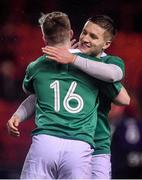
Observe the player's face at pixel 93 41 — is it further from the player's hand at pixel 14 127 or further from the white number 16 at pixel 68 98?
the player's hand at pixel 14 127

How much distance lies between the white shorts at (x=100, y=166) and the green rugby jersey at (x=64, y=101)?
68 millimetres

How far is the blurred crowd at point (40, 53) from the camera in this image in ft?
6.64

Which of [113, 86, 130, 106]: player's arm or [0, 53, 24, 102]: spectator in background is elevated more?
[113, 86, 130, 106]: player's arm

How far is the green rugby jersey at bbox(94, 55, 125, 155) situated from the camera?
140cm

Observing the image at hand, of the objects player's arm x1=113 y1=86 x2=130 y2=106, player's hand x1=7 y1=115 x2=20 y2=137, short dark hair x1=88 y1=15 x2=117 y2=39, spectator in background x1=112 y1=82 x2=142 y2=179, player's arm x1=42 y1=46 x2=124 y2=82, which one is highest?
short dark hair x1=88 y1=15 x2=117 y2=39

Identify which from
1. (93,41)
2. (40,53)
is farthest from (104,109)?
(40,53)

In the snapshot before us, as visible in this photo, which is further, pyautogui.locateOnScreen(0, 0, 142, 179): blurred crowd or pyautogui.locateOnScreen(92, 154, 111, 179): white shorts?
pyautogui.locateOnScreen(0, 0, 142, 179): blurred crowd

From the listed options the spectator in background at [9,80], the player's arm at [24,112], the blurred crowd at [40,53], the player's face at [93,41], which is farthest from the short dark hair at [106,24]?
the spectator in background at [9,80]

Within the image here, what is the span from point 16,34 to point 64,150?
2.89 ft

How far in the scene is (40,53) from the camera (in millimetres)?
1997

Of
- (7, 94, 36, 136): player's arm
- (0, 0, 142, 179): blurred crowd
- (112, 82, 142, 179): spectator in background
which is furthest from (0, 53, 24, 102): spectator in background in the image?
(7, 94, 36, 136): player's arm

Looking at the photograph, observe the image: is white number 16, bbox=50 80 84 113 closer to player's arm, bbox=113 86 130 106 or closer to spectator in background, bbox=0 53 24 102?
player's arm, bbox=113 86 130 106

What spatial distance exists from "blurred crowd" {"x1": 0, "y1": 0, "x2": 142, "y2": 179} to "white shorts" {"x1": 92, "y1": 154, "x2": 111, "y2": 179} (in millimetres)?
557

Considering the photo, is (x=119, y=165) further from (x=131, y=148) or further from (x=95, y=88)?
(x=95, y=88)
